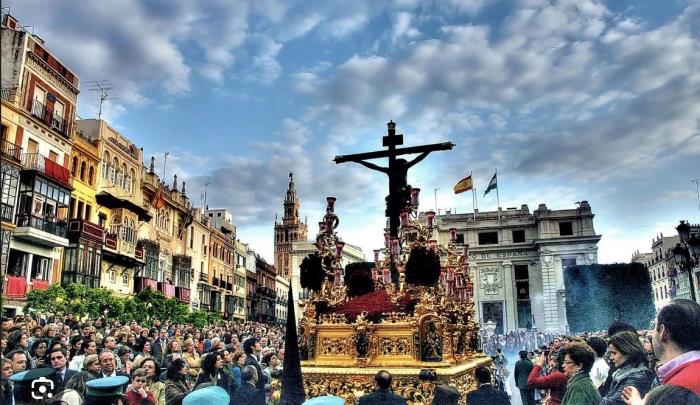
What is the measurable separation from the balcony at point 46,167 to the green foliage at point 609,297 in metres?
44.9

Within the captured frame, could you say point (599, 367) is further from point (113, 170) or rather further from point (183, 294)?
point (183, 294)

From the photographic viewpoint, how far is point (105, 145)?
34250 millimetres

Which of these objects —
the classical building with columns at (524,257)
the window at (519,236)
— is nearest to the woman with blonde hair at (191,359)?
the classical building with columns at (524,257)

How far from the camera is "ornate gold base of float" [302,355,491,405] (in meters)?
8.19

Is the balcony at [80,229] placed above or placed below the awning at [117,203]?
below

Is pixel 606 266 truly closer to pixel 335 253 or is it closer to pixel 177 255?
pixel 177 255

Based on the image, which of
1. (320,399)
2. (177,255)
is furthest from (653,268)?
(320,399)

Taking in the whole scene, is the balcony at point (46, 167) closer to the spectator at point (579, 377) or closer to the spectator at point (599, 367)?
the spectator at point (599, 367)

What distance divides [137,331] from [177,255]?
29.7 meters

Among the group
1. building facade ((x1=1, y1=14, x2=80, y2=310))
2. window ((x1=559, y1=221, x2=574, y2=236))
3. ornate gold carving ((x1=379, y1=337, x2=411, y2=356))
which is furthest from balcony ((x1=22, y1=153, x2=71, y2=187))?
window ((x1=559, y1=221, x2=574, y2=236))

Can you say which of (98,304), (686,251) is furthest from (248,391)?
(98,304)

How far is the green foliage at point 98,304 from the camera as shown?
22.8 metres

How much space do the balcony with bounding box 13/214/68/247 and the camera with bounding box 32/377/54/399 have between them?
78.5 feet

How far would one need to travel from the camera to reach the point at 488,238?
204 feet
